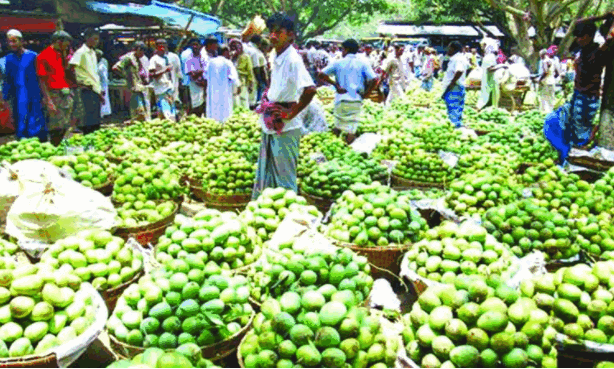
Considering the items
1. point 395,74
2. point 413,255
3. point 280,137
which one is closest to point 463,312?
point 413,255

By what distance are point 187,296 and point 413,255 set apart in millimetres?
1568

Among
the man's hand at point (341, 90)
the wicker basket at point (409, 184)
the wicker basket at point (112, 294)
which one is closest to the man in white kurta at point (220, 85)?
the man's hand at point (341, 90)

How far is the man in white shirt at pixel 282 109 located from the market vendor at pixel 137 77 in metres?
6.84

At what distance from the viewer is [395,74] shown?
14.6 metres

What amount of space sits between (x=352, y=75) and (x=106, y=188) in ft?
11.7

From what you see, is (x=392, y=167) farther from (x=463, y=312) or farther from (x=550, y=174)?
(x=463, y=312)

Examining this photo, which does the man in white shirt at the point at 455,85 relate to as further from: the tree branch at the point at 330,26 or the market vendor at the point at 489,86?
the tree branch at the point at 330,26

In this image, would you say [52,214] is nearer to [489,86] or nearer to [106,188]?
[106,188]

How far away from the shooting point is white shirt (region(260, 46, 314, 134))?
15.7ft

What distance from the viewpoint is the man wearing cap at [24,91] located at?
7.64 m

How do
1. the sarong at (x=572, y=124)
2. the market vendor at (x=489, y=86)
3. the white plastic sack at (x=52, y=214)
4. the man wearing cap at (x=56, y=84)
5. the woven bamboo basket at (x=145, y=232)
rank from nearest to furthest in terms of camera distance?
1. the white plastic sack at (x=52, y=214)
2. the woven bamboo basket at (x=145, y=232)
3. the sarong at (x=572, y=124)
4. the man wearing cap at (x=56, y=84)
5. the market vendor at (x=489, y=86)

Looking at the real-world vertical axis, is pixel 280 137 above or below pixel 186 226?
above

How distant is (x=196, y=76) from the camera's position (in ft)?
35.3

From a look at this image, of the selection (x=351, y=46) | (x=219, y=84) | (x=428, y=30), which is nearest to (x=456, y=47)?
(x=351, y=46)
